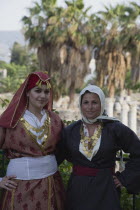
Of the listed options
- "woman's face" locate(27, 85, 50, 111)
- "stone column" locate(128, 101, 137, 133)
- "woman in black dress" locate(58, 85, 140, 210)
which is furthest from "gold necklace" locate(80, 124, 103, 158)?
"stone column" locate(128, 101, 137, 133)

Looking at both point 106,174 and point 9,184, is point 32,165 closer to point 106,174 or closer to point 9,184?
point 9,184

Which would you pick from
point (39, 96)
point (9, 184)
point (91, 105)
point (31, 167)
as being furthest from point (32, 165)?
point (91, 105)

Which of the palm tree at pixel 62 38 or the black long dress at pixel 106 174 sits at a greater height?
the palm tree at pixel 62 38

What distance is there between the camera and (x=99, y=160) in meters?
2.27

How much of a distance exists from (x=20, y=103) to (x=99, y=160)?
690 mm

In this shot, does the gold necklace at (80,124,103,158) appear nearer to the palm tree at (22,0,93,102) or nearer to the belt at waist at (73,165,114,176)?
the belt at waist at (73,165,114,176)

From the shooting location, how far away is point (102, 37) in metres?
22.6

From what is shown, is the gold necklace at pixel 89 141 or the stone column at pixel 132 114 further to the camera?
the stone column at pixel 132 114

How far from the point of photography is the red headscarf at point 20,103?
90.5 inches

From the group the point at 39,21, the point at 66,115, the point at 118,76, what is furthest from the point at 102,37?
the point at 66,115

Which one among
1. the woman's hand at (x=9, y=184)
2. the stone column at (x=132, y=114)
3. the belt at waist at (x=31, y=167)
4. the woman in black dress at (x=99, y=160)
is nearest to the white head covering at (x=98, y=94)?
the woman in black dress at (x=99, y=160)

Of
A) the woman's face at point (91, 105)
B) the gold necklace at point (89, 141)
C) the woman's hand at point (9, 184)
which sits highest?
the woman's face at point (91, 105)

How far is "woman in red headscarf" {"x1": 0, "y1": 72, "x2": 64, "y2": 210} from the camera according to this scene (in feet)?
7.50

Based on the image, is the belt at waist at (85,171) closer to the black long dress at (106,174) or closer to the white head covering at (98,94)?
the black long dress at (106,174)
